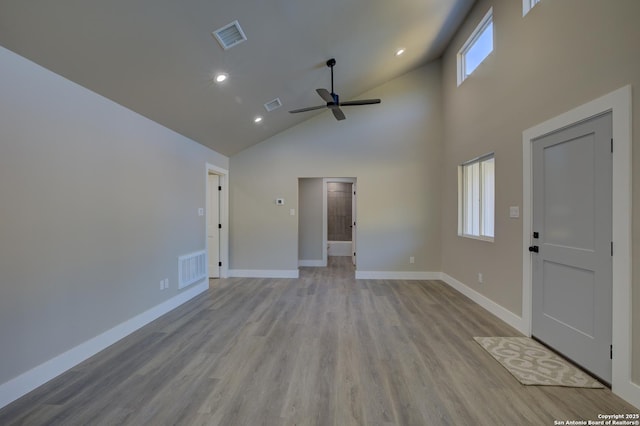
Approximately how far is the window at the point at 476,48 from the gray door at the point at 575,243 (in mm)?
2016

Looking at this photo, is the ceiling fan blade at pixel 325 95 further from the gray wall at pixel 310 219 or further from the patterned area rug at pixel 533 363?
the gray wall at pixel 310 219

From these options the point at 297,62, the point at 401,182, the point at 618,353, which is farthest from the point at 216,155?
the point at 618,353

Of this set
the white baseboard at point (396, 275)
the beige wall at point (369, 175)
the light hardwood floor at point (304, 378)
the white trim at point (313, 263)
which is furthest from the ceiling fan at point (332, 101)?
the white trim at point (313, 263)

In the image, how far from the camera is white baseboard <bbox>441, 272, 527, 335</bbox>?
3.09m

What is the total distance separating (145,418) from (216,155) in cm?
429

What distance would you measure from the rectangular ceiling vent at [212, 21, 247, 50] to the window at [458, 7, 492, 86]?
11.0 ft

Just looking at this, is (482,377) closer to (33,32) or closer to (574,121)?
(574,121)

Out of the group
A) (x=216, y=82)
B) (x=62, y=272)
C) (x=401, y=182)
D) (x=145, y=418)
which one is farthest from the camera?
(x=401, y=182)

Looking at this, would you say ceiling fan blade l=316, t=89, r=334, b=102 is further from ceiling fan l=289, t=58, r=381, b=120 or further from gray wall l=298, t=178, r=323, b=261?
gray wall l=298, t=178, r=323, b=261

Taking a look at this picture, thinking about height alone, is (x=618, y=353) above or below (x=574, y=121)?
below

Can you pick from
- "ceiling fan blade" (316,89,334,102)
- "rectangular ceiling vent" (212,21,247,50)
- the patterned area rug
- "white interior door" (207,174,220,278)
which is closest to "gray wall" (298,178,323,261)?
"white interior door" (207,174,220,278)

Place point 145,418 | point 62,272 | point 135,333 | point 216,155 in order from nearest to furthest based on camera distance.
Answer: point 145,418, point 62,272, point 135,333, point 216,155

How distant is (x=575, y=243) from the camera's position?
2385 millimetres

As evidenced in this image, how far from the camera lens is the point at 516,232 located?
3.17 meters
